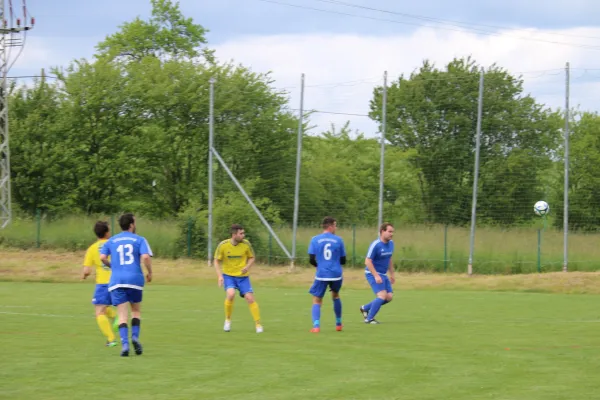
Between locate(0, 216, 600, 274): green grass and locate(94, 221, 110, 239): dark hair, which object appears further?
locate(0, 216, 600, 274): green grass

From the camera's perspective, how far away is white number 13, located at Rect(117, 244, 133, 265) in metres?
13.0

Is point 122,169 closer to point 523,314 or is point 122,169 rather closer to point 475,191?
point 475,191

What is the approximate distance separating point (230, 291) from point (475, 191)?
1907 centimetres

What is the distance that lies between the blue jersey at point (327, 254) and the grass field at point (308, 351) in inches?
38.5

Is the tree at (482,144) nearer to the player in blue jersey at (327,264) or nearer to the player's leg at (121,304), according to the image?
the player in blue jersey at (327,264)

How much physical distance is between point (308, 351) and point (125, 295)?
8.77 feet

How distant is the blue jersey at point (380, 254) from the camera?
56.8ft

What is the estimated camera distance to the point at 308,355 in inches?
500

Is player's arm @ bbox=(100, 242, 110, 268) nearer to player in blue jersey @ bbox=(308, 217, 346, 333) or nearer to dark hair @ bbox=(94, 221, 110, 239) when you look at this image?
dark hair @ bbox=(94, 221, 110, 239)

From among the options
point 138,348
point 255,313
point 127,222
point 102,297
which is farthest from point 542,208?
point 138,348

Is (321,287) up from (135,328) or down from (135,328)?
up

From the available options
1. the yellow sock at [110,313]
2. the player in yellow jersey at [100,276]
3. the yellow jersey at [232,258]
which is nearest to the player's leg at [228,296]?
the yellow jersey at [232,258]

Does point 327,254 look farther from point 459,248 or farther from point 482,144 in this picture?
point 482,144

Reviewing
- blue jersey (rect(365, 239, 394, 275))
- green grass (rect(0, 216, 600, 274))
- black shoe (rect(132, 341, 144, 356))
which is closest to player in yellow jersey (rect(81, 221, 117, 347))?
black shoe (rect(132, 341, 144, 356))
